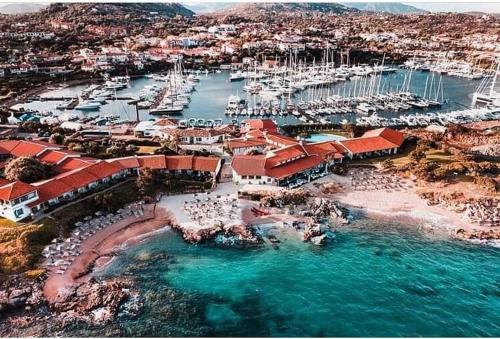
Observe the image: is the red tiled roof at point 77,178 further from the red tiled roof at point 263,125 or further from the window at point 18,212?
the red tiled roof at point 263,125

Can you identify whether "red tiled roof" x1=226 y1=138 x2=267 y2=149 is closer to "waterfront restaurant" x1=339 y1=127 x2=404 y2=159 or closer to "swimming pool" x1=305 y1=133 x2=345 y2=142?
"swimming pool" x1=305 y1=133 x2=345 y2=142

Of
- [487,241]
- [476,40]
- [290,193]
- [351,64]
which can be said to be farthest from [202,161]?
[476,40]

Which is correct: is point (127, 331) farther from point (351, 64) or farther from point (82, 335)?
point (351, 64)

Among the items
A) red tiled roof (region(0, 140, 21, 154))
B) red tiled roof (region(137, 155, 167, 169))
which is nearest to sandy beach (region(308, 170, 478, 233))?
red tiled roof (region(137, 155, 167, 169))

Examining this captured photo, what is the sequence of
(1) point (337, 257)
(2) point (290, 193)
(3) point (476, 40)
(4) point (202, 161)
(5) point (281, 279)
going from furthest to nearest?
(3) point (476, 40), (4) point (202, 161), (2) point (290, 193), (1) point (337, 257), (5) point (281, 279)

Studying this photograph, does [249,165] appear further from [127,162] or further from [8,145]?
[8,145]

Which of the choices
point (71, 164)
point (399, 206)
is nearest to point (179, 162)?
point (71, 164)
